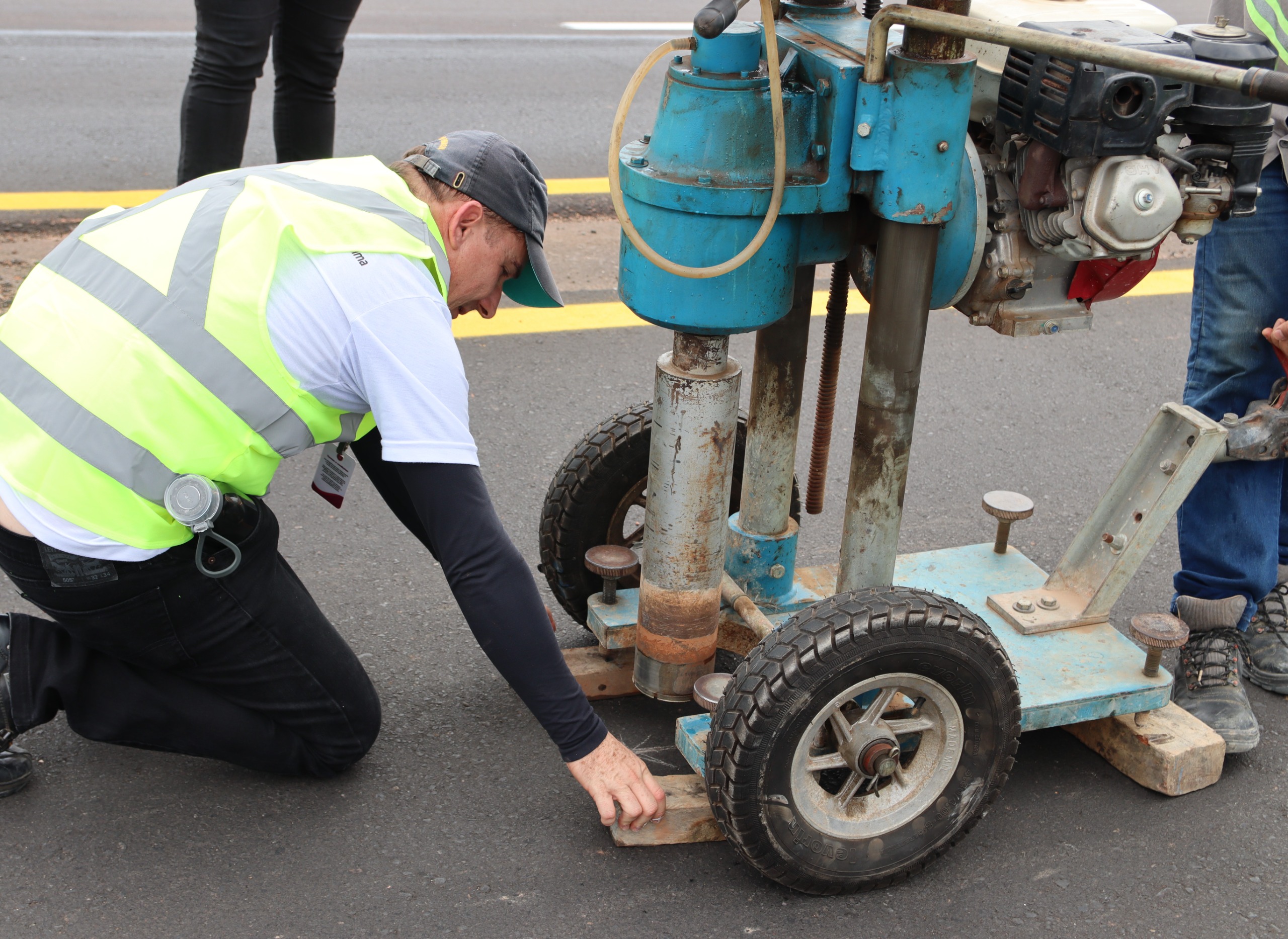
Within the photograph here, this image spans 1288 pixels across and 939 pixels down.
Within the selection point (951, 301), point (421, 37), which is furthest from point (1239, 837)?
point (421, 37)

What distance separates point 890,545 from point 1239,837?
85cm

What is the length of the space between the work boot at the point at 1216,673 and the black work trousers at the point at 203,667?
1622 millimetres

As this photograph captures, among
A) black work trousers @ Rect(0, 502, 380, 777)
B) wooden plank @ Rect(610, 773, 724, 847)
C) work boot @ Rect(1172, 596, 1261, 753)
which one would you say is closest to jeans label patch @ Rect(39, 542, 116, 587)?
black work trousers @ Rect(0, 502, 380, 777)

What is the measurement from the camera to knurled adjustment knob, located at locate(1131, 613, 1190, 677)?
90.4 inches

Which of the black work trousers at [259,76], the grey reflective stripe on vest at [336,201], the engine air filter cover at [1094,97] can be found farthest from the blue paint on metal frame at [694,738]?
the black work trousers at [259,76]

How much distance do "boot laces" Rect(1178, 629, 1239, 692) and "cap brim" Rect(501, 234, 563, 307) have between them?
4.75 ft

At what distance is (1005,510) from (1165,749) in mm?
600

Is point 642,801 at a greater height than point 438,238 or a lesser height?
lesser

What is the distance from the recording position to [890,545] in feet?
7.19

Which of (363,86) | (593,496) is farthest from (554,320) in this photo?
(363,86)

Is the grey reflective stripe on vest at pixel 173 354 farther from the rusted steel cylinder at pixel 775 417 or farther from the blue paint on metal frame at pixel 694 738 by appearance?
the blue paint on metal frame at pixel 694 738

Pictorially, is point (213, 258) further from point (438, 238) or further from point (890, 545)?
point (890, 545)

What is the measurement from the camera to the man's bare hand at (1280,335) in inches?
96.2

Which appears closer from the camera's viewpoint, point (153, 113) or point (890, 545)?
point (890, 545)
